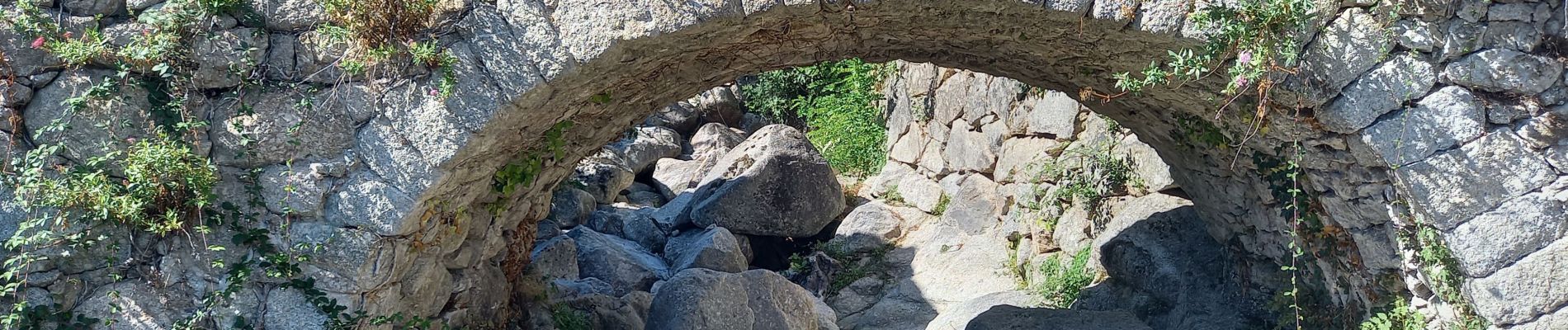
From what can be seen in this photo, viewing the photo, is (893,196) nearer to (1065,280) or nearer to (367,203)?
(1065,280)

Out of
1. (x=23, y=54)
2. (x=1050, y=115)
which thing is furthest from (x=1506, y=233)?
(x=1050, y=115)

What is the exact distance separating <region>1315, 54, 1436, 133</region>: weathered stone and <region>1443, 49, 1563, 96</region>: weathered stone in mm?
75

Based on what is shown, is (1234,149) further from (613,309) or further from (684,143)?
(684,143)

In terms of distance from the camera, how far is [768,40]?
3.95 meters

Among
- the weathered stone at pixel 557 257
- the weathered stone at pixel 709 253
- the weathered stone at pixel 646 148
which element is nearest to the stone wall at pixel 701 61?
the weathered stone at pixel 557 257

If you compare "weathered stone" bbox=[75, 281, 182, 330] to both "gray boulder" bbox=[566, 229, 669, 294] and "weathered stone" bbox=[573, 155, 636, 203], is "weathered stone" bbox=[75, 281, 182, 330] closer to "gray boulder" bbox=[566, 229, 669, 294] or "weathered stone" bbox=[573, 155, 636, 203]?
"gray boulder" bbox=[566, 229, 669, 294]

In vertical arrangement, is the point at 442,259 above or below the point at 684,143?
above

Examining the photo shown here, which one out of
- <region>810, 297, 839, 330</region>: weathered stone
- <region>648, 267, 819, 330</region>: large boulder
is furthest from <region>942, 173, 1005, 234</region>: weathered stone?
<region>648, 267, 819, 330</region>: large boulder

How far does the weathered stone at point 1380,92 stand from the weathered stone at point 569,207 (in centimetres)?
553

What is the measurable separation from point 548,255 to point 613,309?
758mm

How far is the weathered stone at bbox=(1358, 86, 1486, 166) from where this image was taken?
3.30 metres

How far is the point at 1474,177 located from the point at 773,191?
21.0 ft

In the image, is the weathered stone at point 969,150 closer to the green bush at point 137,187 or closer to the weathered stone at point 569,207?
the weathered stone at point 569,207

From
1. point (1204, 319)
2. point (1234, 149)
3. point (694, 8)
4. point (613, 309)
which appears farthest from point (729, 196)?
point (694, 8)
